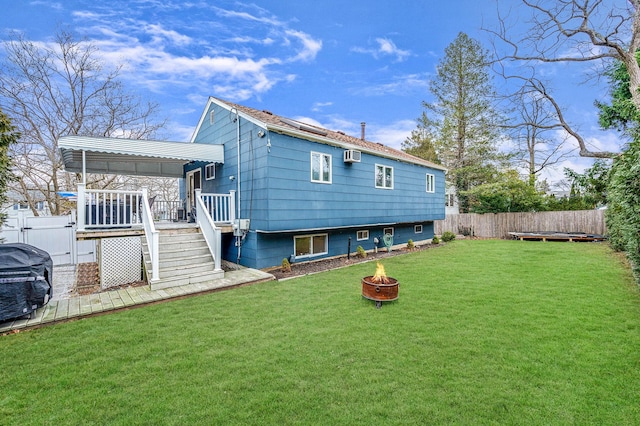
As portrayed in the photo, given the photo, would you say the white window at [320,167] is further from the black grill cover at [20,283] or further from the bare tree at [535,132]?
the bare tree at [535,132]

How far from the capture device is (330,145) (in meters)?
9.27

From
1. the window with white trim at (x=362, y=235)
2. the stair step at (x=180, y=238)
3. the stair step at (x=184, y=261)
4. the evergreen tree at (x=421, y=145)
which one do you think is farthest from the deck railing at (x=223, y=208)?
the evergreen tree at (x=421, y=145)

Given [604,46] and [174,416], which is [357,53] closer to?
[604,46]

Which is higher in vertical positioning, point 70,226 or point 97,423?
point 70,226

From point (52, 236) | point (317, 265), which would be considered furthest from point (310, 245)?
point (52, 236)

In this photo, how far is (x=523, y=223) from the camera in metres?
17.5

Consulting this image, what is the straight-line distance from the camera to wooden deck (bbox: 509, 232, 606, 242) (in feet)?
48.0

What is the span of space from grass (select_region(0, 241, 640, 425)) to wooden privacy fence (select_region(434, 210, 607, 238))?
12855 mm

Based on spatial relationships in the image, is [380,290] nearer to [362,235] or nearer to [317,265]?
[317,265]

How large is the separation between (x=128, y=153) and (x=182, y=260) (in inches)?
120

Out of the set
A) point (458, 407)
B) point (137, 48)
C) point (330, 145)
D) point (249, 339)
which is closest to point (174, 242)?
point (249, 339)

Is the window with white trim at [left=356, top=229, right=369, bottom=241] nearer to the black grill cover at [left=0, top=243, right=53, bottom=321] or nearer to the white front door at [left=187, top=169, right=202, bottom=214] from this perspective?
the white front door at [left=187, top=169, right=202, bottom=214]

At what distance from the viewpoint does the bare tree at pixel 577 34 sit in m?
10.4

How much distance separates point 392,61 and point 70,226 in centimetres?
1654
